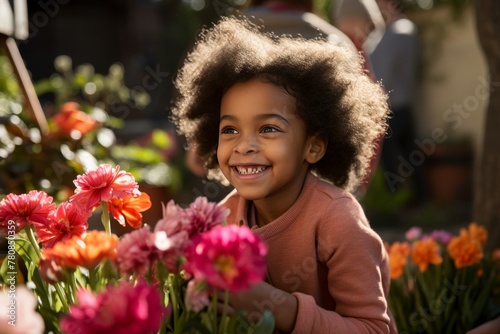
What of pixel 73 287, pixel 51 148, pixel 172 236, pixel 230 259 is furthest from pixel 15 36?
pixel 230 259

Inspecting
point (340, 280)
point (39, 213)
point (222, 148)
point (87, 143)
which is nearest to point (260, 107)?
point (222, 148)

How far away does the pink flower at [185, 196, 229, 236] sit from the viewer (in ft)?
4.67

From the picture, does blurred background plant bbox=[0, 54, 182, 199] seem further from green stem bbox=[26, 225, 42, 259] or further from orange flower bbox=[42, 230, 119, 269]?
orange flower bbox=[42, 230, 119, 269]

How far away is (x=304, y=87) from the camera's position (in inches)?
77.6

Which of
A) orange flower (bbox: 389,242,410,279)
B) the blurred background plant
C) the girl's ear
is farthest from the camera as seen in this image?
the blurred background plant

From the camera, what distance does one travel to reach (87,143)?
12.9ft

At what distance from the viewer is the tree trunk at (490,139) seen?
10.7 feet

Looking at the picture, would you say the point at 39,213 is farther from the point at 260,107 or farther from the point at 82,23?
the point at 82,23

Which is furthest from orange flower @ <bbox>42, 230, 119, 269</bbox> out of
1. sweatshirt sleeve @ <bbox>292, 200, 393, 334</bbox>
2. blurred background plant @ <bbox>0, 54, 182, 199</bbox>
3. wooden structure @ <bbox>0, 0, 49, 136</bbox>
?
wooden structure @ <bbox>0, 0, 49, 136</bbox>

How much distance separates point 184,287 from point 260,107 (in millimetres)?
514

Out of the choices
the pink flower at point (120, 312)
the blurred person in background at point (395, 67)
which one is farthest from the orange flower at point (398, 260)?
the blurred person in background at point (395, 67)

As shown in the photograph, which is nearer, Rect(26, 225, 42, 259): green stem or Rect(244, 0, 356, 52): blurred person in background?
Rect(26, 225, 42, 259): green stem

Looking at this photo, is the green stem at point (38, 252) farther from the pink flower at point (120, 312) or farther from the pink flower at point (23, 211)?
the pink flower at point (120, 312)

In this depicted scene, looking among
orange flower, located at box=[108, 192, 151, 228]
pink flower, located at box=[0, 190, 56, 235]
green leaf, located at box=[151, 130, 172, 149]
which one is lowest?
green leaf, located at box=[151, 130, 172, 149]
